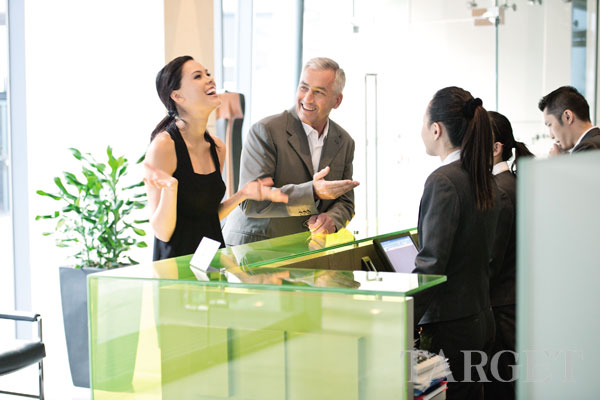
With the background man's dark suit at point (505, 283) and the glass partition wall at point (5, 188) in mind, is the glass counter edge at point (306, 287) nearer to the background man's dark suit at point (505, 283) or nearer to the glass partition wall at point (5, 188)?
the background man's dark suit at point (505, 283)

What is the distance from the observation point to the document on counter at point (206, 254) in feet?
6.99

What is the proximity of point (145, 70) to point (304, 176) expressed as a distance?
69.6 inches

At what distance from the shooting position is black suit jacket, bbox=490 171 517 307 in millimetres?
2984

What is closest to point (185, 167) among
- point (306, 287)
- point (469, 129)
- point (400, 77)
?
point (469, 129)

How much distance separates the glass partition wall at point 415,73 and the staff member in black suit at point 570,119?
161 cm

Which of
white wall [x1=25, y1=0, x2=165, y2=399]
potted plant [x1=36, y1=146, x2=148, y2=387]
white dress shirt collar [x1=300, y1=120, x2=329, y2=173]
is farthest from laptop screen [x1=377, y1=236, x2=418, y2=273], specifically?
white wall [x1=25, y1=0, x2=165, y2=399]

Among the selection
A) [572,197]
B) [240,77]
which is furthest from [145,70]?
[572,197]

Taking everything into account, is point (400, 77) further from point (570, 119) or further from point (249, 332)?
point (249, 332)

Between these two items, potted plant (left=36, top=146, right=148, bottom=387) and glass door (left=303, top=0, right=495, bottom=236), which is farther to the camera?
glass door (left=303, top=0, right=495, bottom=236)

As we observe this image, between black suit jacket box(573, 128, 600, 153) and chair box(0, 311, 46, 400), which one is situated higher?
black suit jacket box(573, 128, 600, 153)

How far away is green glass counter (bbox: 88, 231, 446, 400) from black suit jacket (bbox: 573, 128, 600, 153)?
2.85m

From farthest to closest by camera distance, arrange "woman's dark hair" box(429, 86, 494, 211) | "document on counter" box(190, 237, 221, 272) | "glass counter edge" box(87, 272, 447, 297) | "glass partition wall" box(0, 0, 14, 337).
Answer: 1. "glass partition wall" box(0, 0, 14, 337)
2. "woman's dark hair" box(429, 86, 494, 211)
3. "document on counter" box(190, 237, 221, 272)
4. "glass counter edge" box(87, 272, 447, 297)

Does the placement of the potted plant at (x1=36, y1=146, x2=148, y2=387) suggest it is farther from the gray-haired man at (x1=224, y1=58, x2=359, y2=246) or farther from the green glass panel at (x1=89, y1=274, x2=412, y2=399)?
the green glass panel at (x1=89, y1=274, x2=412, y2=399)

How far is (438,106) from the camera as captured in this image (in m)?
2.59
